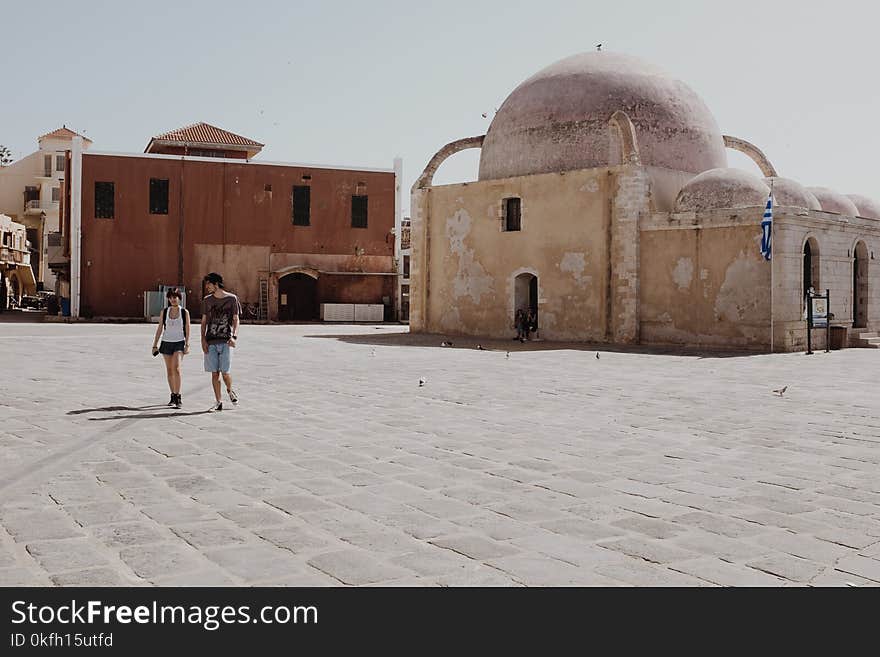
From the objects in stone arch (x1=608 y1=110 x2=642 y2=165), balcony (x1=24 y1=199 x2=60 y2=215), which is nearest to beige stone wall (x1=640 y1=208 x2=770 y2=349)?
stone arch (x1=608 y1=110 x2=642 y2=165)

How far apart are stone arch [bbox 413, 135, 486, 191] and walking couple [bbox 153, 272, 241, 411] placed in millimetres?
17758

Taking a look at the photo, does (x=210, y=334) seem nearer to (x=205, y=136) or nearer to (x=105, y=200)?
(x=105, y=200)

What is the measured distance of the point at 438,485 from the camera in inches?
214

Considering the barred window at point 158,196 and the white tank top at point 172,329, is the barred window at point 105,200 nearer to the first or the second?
the barred window at point 158,196

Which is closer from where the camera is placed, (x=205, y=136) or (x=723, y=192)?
(x=723, y=192)

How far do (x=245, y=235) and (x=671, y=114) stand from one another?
19.2 metres

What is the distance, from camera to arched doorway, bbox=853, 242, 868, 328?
74.3 ft

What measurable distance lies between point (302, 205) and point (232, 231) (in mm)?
3158

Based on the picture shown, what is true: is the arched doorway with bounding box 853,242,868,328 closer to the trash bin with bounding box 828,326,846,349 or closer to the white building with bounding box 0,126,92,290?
the trash bin with bounding box 828,326,846,349

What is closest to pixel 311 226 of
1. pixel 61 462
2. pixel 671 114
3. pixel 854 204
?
pixel 671 114

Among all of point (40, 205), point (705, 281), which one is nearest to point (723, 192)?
point (705, 281)

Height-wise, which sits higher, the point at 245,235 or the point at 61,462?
the point at 245,235
